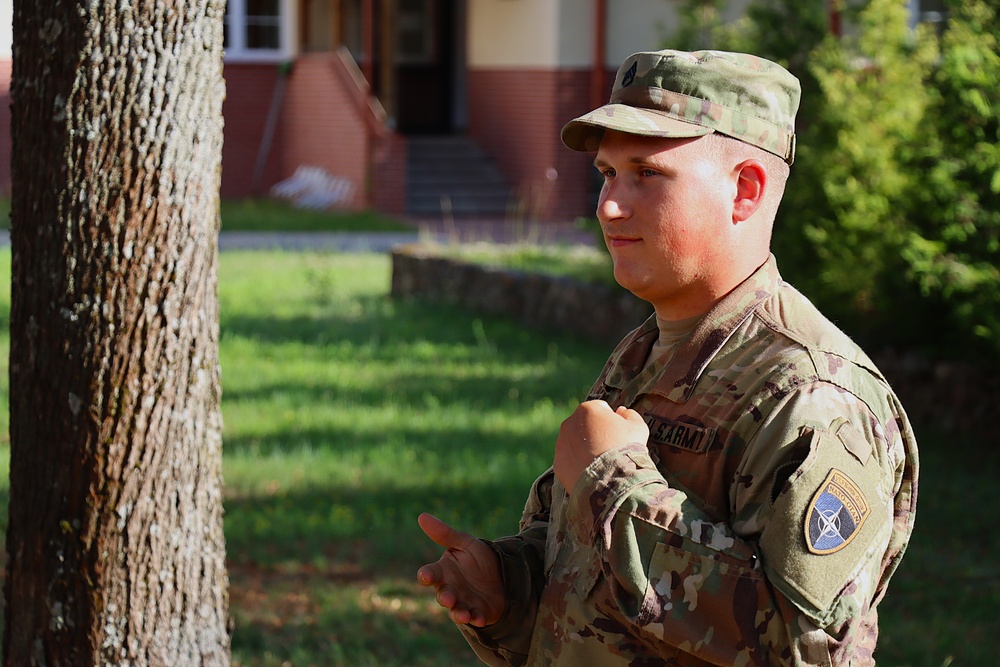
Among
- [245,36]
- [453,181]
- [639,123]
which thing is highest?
[245,36]

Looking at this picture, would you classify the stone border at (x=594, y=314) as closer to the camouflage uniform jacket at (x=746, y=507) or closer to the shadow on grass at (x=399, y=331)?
the shadow on grass at (x=399, y=331)

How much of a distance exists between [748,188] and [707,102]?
0.14 meters

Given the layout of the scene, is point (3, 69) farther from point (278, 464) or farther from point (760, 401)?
point (760, 401)

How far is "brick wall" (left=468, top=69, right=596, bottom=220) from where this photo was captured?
56.0ft

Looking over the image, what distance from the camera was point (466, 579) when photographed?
2279 mm

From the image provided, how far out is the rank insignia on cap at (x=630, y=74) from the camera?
210 cm

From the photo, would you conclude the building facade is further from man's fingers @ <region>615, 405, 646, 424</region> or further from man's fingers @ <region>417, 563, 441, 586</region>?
man's fingers @ <region>615, 405, 646, 424</region>

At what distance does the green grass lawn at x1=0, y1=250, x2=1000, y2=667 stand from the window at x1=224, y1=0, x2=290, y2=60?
11018mm

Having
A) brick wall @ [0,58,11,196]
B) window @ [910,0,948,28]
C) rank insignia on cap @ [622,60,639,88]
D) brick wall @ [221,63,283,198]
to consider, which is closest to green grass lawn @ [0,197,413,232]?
brick wall @ [0,58,11,196]

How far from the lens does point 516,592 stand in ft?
7.49

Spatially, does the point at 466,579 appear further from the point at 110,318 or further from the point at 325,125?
the point at 325,125

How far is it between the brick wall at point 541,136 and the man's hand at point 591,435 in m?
14.7

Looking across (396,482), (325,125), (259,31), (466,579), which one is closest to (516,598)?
(466,579)

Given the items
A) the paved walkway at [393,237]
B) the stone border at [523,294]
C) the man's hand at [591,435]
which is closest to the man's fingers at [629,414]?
the man's hand at [591,435]
